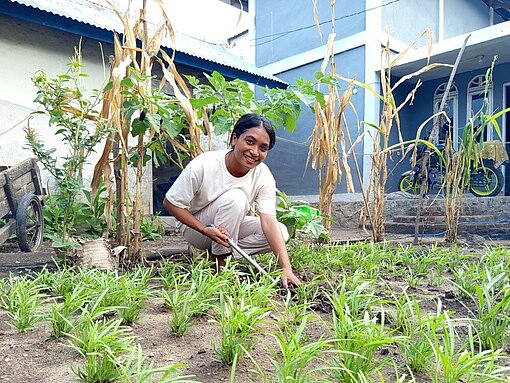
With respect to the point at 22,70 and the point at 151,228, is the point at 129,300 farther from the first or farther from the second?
the point at 22,70

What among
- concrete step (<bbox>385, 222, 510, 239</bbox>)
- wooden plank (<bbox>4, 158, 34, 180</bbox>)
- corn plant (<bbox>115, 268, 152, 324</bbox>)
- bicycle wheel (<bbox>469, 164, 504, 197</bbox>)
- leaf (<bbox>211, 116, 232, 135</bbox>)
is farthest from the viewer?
bicycle wheel (<bbox>469, 164, 504, 197</bbox>)

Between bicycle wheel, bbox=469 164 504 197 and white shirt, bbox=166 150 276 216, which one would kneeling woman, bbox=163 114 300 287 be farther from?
bicycle wheel, bbox=469 164 504 197

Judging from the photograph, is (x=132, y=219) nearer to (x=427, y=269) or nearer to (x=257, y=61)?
(x=427, y=269)

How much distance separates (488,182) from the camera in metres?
6.81

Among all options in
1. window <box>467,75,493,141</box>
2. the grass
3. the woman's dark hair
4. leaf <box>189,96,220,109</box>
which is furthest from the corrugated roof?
window <box>467,75,493,141</box>

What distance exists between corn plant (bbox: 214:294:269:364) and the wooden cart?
228 centimetres

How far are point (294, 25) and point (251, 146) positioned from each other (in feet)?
26.3

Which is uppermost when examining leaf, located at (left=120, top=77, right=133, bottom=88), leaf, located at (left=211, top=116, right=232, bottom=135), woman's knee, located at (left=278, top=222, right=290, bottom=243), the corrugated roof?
the corrugated roof

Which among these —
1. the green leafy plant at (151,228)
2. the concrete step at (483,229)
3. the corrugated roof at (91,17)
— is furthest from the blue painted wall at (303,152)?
the green leafy plant at (151,228)

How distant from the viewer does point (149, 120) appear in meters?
2.27

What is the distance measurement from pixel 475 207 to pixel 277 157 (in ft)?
13.1

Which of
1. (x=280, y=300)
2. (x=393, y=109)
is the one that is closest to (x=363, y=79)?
(x=393, y=109)

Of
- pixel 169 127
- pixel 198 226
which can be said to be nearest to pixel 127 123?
pixel 169 127

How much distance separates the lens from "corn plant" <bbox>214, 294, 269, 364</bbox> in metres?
1.22
